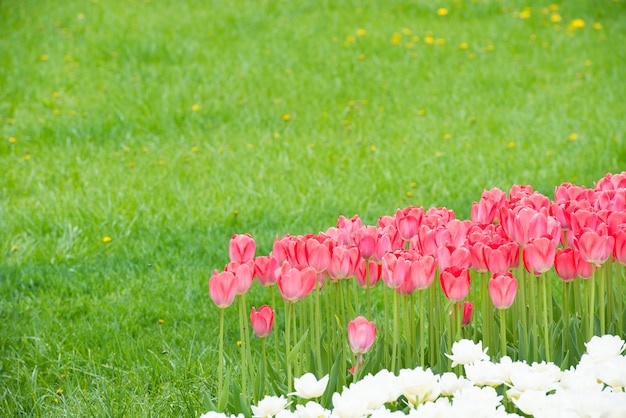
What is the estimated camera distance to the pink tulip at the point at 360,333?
193 centimetres

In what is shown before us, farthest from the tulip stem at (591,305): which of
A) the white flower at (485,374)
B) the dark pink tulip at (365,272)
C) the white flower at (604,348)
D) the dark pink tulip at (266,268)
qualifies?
the dark pink tulip at (266,268)

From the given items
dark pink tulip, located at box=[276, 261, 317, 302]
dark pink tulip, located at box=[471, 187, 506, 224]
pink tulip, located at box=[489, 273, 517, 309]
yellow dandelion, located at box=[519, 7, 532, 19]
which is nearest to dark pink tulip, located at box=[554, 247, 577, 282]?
pink tulip, located at box=[489, 273, 517, 309]

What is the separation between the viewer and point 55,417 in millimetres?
2641

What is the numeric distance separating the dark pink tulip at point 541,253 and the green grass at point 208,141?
109 centimetres

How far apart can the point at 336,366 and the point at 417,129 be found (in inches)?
170

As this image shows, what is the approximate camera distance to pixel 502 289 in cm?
197

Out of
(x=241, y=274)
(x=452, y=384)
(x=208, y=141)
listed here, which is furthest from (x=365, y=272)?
(x=208, y=141)

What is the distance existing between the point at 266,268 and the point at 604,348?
83 cm

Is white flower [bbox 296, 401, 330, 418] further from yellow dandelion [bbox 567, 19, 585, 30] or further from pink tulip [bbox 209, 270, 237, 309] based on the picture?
yellow dandelion [bbox 567, 19, 585, 30]

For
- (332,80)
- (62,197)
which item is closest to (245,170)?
(62,197)

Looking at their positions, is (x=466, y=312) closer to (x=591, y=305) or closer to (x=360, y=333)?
(x=591, y=305)

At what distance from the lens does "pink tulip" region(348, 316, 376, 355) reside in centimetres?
193

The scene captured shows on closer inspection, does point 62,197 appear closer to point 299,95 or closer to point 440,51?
point 299,95

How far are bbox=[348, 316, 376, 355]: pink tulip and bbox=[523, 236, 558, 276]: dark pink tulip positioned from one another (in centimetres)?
40
